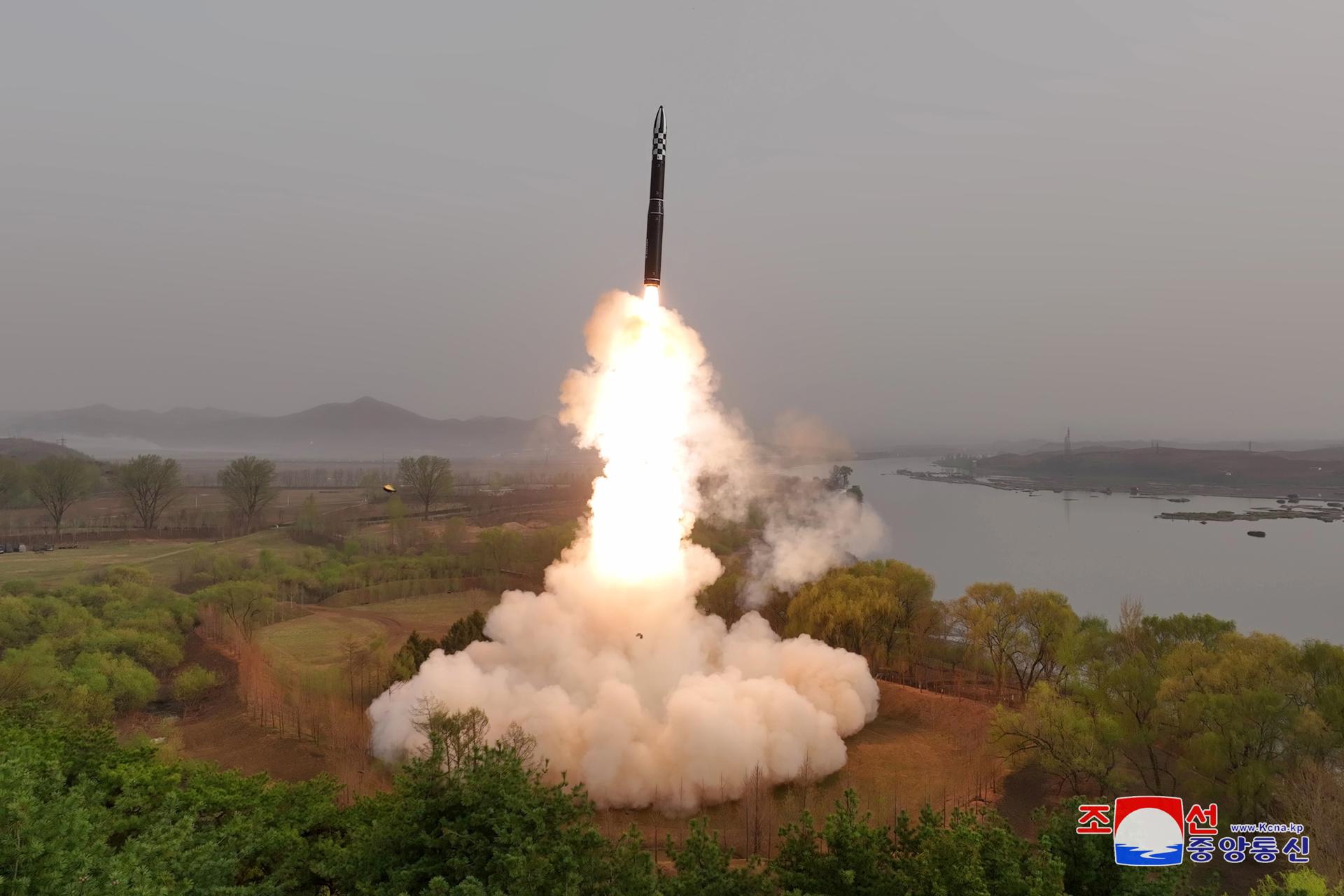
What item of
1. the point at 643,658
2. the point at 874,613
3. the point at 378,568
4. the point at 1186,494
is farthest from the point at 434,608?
the point at 1186,494

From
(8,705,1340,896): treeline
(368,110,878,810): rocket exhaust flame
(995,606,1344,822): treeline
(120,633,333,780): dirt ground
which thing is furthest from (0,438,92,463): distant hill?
(995,606,1344,822): treeline

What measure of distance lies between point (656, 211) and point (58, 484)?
88.9m

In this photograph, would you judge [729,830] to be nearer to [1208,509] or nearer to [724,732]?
[724,732]

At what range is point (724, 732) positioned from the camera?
72.3 feet

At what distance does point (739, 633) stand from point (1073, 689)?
1493 cm

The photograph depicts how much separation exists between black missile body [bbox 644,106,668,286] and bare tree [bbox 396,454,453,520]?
2960 inches

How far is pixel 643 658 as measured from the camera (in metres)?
26.1

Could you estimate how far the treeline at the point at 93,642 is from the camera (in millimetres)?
27812

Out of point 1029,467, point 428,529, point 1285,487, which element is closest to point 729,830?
point 428,529

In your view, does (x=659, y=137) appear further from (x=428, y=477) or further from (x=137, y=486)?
(x=137, y=486)

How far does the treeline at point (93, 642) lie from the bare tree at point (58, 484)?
3734 cm

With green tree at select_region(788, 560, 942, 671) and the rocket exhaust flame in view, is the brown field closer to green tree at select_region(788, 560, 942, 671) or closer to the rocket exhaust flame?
the rocket exhaust flame

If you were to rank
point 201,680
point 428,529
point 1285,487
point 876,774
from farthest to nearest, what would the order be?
1. point 1285,487
2. point 428,529
3. point 201,680
4. point 876,774

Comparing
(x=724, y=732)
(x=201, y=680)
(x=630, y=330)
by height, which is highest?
(x=630, y=330)
